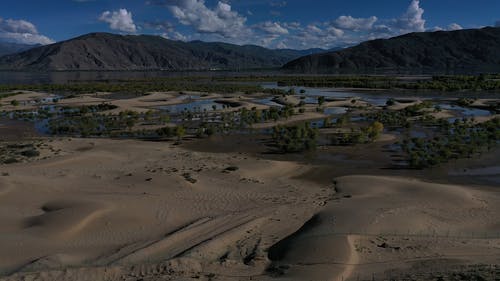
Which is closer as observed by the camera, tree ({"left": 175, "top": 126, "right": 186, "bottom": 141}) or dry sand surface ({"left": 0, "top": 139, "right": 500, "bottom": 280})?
dry sand surface ({"left": 0, "top": 139, "right": 500, "bottom": 280})

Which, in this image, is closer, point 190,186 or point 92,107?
point 190,186

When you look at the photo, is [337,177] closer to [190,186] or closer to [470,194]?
[470,194]

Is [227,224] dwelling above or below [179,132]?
below

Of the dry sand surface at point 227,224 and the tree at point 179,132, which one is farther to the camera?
the tree at point 179,132

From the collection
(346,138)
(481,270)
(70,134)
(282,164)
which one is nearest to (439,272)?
(481,270)

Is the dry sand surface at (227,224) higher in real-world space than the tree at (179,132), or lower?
lower

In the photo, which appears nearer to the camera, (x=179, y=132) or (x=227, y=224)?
(x=227, y=224)

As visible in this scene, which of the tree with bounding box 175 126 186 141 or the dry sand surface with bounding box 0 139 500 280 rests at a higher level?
A: the tree with bounding box 175 126 186 141

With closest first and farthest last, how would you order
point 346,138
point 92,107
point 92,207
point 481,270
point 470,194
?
point 481,270, point 92,207, point 470,194, point 346,138, point 92,107
